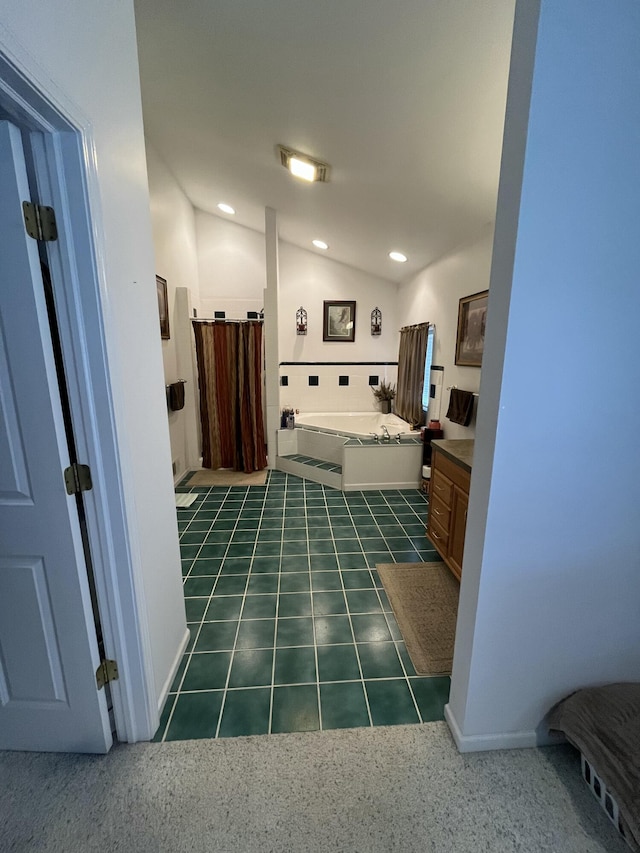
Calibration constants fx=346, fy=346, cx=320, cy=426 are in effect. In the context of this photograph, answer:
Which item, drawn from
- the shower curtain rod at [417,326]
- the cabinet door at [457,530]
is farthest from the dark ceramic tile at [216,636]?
the shower curtain rod at [417,326]

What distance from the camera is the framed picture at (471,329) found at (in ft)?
8.72

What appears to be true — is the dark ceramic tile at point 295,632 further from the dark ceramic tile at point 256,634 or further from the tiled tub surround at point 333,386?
the tiled tub surround at point 333,386

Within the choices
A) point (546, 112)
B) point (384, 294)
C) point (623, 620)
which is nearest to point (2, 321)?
point (546, 112)

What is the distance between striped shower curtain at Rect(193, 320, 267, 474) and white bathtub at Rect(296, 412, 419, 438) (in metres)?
0.64

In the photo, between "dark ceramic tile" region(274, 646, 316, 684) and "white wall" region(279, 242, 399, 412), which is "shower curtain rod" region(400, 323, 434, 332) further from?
"dark ceramic tile" region(274, 646, 316, 684)

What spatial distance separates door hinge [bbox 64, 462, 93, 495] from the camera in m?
1.04

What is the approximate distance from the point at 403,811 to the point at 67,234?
1976mm

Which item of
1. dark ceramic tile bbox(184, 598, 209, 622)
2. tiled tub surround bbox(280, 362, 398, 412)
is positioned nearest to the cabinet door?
dark ceramic tile bbox(184, 598, 209, 622)

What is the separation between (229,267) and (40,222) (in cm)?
397

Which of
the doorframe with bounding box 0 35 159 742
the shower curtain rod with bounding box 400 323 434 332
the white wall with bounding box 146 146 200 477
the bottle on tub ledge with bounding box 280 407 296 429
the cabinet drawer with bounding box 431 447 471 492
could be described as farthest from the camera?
the bottle on tub ledge with bounding box 280 407 296 429

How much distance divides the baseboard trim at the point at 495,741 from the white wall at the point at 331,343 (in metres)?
3.98

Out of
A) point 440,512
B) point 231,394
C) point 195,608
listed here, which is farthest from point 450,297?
point 195,608

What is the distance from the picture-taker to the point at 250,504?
10.7 feet

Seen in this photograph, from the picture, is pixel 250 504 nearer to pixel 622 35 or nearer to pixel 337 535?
pixel 337 535
